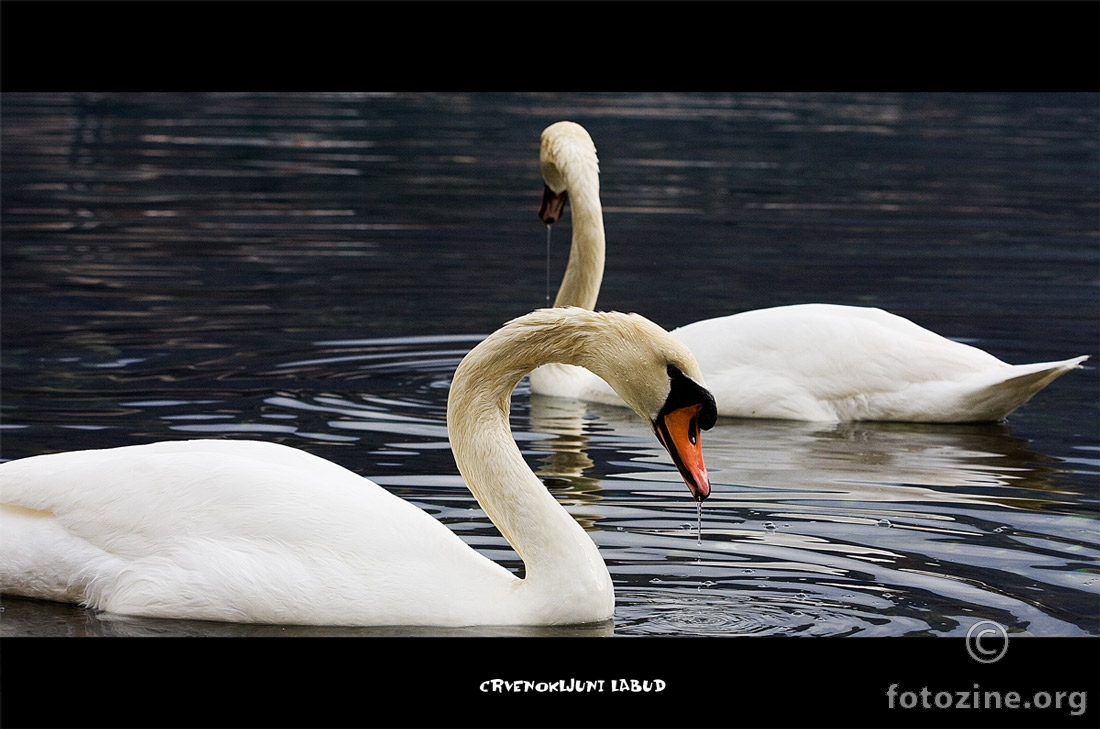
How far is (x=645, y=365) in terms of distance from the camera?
19.2ft

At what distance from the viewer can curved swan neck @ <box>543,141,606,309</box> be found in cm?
1070

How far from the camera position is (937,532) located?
7.30 meters

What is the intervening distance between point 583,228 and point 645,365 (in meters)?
4.91

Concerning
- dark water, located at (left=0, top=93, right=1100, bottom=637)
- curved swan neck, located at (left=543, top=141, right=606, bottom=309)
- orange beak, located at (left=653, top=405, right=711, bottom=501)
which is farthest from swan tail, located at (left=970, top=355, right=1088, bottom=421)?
orange beak, located at (left=653, top=405, right=711, bottom=501)

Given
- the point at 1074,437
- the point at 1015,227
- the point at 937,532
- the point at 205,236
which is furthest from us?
the point at 1015,227

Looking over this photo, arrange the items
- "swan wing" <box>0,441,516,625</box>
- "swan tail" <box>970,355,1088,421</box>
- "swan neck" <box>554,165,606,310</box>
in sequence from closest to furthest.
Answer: "swan wing" <box>0,441,516,625</box>
"swan tail" <box>970,355,1088,421</box>
"swan neck" <box>554,165,606,310</box>

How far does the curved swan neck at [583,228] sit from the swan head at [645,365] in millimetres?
4607

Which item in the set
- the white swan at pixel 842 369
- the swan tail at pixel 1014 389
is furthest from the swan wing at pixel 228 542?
the swan tail at pixel 1014 389

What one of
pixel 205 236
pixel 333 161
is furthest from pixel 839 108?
pixel 205 236

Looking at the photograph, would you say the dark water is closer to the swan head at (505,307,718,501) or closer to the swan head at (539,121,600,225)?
the swan head at (505,307,718,501)

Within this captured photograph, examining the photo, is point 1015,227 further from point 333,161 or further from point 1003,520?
point 1003,520

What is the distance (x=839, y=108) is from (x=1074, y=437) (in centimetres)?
2788

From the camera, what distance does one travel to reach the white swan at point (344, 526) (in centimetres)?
580

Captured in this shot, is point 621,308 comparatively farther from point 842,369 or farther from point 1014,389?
point 1014,389
